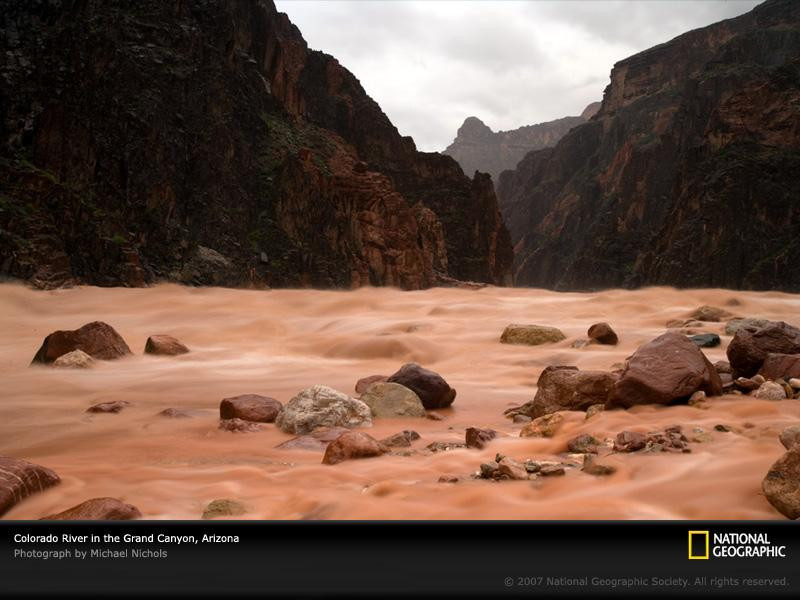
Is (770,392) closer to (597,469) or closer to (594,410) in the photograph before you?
(594,410)

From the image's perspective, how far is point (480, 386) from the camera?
6.24 m

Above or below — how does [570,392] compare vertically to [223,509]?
above

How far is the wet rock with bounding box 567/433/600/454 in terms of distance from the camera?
304 centimetres

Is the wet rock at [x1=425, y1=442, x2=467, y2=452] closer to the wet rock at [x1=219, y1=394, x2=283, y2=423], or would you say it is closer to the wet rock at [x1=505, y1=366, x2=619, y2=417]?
the wet rock at [x1=505, y1=366, x2=619, y2=417]

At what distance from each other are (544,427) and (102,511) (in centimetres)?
251

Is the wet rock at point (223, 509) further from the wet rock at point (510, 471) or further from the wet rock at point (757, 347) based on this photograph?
the wet rock at point (757, 347)

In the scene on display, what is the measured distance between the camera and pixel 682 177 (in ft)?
210

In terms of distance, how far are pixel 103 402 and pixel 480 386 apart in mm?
3580

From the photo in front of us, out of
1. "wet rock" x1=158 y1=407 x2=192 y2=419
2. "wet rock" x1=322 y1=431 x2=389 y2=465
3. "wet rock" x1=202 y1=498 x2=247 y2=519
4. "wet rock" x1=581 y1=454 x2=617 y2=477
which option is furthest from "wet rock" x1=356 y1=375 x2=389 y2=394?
Result: "wet rock" x1=202 y1=498 x2=247 y2=519

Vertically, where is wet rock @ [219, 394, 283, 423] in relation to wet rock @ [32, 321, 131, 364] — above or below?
below

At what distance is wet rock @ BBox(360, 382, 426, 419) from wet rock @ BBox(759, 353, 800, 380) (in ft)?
8.43

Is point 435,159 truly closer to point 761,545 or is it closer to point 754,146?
point 754,146

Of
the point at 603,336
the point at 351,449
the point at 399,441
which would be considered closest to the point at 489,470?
the point at 351,449

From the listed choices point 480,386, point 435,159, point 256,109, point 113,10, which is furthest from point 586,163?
point 480,386
